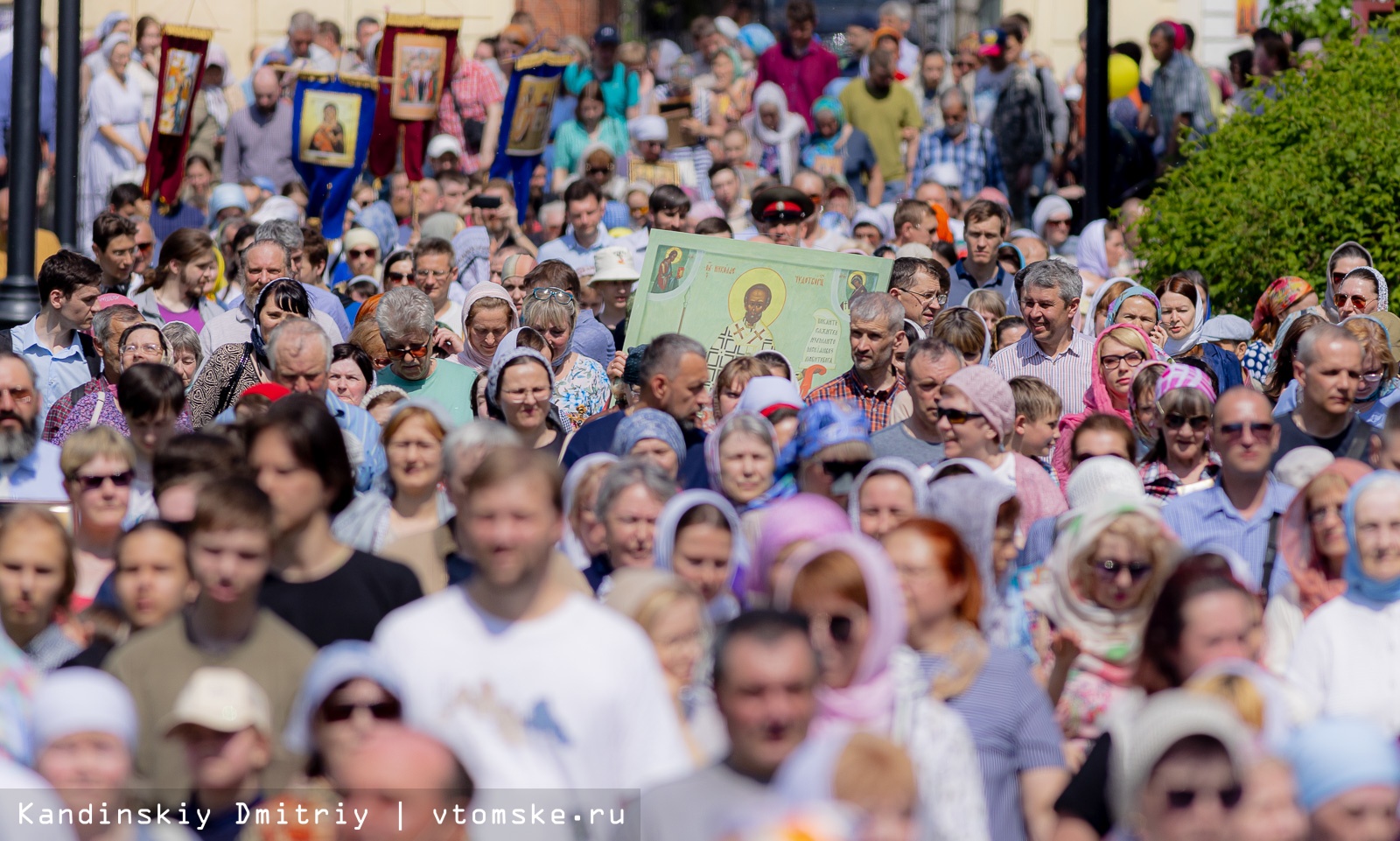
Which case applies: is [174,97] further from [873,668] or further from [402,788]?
[402,788]

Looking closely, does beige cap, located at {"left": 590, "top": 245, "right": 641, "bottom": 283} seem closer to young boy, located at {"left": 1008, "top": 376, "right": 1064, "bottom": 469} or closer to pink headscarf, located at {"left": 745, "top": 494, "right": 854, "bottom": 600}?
young boy, located at {"left": 1008, "top": 376, "right": 1064, "bottom": 469}

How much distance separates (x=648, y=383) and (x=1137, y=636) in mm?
2988

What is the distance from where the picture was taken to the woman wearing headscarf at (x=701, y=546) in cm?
582

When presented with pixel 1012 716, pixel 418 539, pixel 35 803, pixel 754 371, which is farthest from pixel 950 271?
pixel 35 803

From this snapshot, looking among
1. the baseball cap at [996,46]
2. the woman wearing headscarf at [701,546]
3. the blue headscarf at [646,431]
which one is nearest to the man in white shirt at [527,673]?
the woman wearing headscarf at [701,546]

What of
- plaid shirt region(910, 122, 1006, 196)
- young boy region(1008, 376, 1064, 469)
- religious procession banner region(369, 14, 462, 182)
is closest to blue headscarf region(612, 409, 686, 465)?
young boy region(1008, 376, 1064, 469)

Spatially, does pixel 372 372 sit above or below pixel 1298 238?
below

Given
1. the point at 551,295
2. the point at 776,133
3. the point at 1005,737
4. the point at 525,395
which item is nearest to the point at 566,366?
the point at 551,295

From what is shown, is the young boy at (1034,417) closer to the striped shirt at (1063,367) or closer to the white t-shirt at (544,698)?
the striped shirt at (1063,367)

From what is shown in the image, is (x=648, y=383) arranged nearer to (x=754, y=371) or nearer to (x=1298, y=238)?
(x=754, y=371)

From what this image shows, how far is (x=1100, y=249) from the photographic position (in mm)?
14016

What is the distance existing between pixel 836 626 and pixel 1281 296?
7.14 m

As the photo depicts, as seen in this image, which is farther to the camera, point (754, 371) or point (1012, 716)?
point (754, 371)

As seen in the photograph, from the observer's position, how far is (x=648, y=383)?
8125 mm
